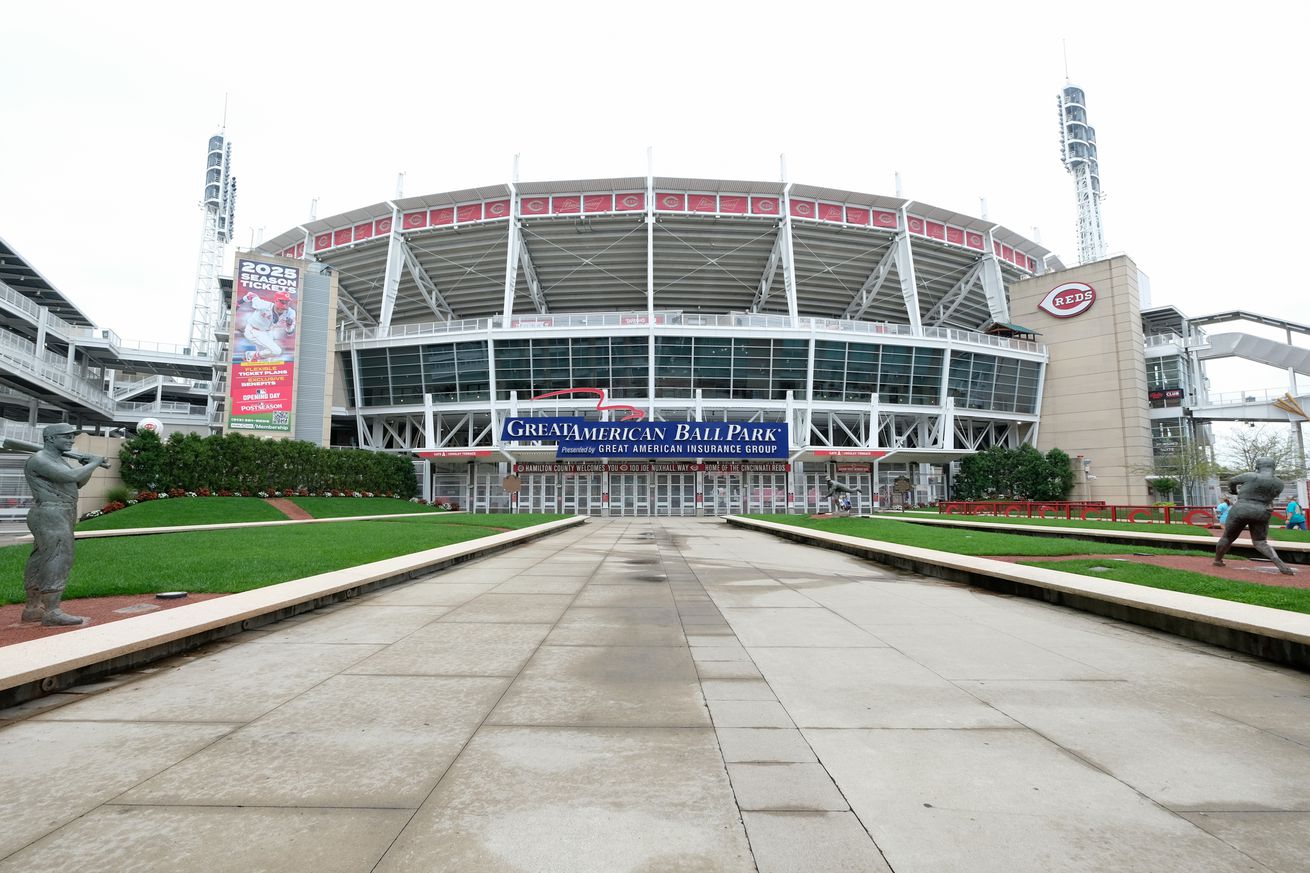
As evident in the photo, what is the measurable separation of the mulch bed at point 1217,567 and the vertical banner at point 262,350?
44.6 meters

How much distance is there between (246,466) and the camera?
35.3m

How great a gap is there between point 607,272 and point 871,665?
1932 inches

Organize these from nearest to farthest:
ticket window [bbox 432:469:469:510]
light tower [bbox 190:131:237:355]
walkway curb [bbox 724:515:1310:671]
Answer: walkway curb [bbox 724:515:1310:671] → ticket window [bbox 432:469:469:510] → light tower [bbox 190:131:237:355]

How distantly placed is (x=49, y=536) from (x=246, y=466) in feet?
108

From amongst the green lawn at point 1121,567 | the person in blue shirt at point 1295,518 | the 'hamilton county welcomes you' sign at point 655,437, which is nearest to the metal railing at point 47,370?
the 'hamilton county welcomes you' sign at point 655,437

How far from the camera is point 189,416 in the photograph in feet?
201

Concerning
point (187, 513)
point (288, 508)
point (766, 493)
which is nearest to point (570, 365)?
point (766, 493)

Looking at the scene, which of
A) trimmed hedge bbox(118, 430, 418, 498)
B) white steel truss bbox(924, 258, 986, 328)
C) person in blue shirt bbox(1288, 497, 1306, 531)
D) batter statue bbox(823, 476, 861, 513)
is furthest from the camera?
white steel truss bbox(924, 258, 986, 328)

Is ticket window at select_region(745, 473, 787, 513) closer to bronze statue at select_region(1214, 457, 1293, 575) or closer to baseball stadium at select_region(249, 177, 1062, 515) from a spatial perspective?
baseball stadium at select_region(249, 177, 1062, 515)

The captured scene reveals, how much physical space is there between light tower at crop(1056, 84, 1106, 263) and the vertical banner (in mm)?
92076

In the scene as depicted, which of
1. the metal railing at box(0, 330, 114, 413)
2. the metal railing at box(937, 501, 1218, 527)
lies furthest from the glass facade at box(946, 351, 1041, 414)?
the metal railing at box(0, 330, 114, 413)

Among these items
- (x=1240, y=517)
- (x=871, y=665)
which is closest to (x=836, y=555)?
(x=1240, y=517)

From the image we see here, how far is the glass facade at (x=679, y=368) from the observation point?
45.8 m

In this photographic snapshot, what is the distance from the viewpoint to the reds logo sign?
2041 inches
